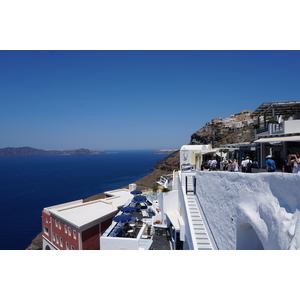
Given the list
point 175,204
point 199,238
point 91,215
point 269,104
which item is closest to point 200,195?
point 199,238

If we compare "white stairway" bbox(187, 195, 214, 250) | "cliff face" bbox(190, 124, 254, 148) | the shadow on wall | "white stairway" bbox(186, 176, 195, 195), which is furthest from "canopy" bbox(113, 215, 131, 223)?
"cliff face" bbox(190, 124, 254, 148)

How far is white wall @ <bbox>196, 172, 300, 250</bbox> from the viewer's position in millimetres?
→ 3645

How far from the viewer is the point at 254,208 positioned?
16.4 feet

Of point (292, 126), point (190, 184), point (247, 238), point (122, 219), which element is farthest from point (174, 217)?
point (292, 126)

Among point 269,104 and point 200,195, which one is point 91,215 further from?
point 269,104

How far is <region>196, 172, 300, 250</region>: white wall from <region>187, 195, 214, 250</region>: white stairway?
1.60 feet

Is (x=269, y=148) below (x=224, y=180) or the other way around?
the other way around

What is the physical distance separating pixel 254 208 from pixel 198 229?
3766mm

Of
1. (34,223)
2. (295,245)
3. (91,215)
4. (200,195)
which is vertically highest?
(295,245)

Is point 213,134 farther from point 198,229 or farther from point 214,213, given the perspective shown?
point 214,213

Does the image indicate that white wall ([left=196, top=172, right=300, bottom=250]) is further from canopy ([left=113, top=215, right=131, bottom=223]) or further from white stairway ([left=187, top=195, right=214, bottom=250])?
canopy ([left=113, top=215, right=131, bottom=223])

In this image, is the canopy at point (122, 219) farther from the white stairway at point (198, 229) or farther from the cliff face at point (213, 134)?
the cliff face at point (213, 134)

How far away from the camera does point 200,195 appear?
9297 millimetres

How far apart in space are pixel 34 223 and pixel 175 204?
38.5 meters
